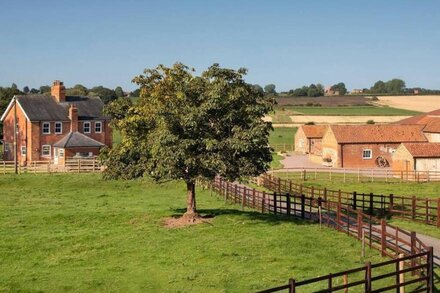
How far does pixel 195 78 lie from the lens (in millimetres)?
27547

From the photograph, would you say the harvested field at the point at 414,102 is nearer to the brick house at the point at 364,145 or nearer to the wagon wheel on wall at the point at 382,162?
the brick house at the point at 364,145

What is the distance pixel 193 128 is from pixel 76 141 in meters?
38.6

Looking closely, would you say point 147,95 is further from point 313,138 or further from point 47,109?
point 313,138

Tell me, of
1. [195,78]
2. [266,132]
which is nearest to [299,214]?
[266,132]

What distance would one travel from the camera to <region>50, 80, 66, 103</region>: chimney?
6706 centimetres

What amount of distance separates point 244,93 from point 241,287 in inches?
429

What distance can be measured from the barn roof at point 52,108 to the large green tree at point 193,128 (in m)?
38.4

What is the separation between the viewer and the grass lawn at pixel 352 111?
148 metres

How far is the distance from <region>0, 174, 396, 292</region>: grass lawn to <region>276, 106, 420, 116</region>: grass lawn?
4653 inches

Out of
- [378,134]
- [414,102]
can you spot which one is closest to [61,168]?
[378,134]

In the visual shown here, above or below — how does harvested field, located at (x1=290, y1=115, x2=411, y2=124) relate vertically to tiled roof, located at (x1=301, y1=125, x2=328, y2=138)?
above

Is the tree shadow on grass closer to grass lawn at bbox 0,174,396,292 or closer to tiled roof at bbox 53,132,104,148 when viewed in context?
grass lawn at bbox 0,174,396,292

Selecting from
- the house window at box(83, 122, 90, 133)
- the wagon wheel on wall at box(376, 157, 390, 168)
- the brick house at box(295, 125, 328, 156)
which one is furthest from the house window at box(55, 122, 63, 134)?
the wagon wheel on wall at box(376, 157, 390, 168)

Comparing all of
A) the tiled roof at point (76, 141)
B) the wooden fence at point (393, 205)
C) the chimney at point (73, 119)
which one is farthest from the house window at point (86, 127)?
the wooden fence at point (393, 205)
